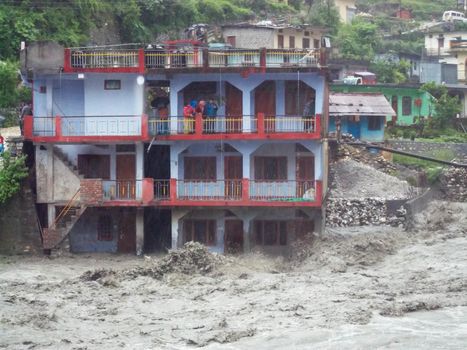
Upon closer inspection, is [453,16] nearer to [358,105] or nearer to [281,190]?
[358,105]

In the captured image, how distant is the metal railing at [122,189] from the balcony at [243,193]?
87 cm

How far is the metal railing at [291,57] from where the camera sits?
41844mm

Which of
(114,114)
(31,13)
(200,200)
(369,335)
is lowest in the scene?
(369,335)

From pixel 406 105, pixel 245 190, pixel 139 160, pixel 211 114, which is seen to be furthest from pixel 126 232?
pixel 406 105

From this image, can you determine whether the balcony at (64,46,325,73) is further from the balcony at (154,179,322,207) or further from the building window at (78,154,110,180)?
the balcony at (154,179,322,207)

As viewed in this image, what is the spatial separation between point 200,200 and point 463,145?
19.4m

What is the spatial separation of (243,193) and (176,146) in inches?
136

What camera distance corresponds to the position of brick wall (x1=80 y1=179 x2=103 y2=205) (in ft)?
137

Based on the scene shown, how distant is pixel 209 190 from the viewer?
4234cm

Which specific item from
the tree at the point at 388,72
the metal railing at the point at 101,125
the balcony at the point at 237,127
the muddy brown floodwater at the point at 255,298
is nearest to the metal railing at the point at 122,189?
the metal railing at the point at 101,125

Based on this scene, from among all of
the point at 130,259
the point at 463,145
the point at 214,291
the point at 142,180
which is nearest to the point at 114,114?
the point at 142,180

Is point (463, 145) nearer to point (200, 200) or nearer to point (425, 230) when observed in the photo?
point (425, 230)

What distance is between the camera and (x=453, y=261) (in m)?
38.8

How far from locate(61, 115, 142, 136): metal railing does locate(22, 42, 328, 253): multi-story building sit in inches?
1.6
